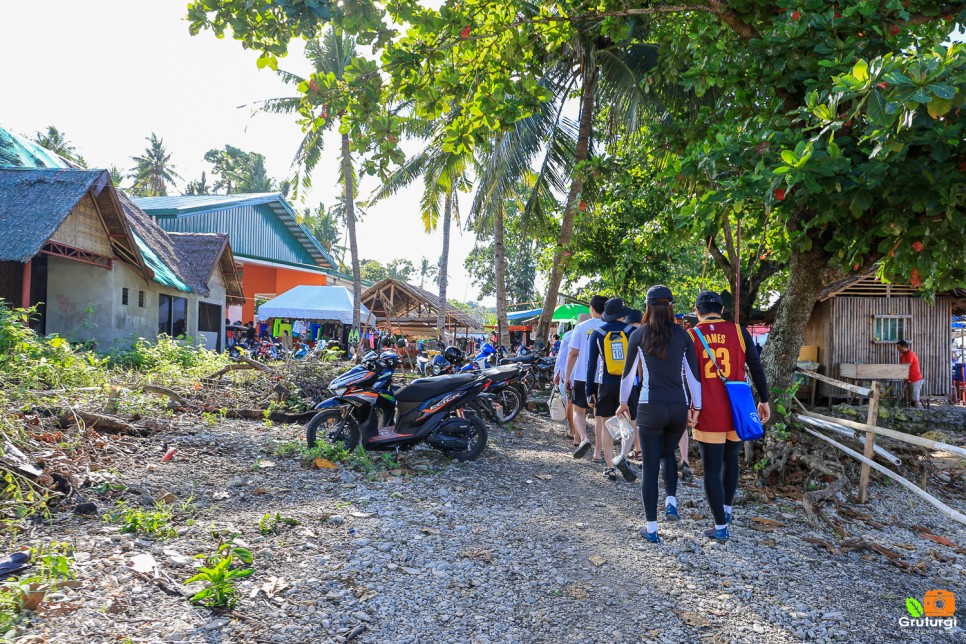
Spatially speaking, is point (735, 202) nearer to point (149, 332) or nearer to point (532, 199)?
point (532, 199)

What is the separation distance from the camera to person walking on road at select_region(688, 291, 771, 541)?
4.38 m

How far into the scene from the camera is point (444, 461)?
256 inches

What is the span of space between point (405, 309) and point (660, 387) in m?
20.0

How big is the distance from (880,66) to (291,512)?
459cm

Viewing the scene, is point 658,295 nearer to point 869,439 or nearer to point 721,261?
point 869,439

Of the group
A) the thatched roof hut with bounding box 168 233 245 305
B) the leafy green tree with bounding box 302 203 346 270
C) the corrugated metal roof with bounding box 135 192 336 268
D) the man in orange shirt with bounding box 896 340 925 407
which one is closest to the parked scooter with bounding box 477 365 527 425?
the man in orange shirt with bounding box 896 340 925 407

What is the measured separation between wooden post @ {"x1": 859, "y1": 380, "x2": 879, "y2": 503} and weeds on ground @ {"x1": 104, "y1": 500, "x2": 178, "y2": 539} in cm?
536

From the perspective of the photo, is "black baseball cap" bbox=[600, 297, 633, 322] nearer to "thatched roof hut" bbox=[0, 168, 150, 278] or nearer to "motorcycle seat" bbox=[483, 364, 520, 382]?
"motorcycle seat" bbox=[483, 364, 520, 382]

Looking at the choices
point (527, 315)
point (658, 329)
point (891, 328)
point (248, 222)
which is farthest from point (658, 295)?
point (248, 222)

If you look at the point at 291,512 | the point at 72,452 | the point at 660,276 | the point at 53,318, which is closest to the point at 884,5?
the point at 291,512

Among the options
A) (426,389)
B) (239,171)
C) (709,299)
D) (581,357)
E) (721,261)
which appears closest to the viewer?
(709,299)

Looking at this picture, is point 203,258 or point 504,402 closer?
point 504,402

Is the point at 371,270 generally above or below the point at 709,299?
above

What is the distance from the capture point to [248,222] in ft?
85.0
